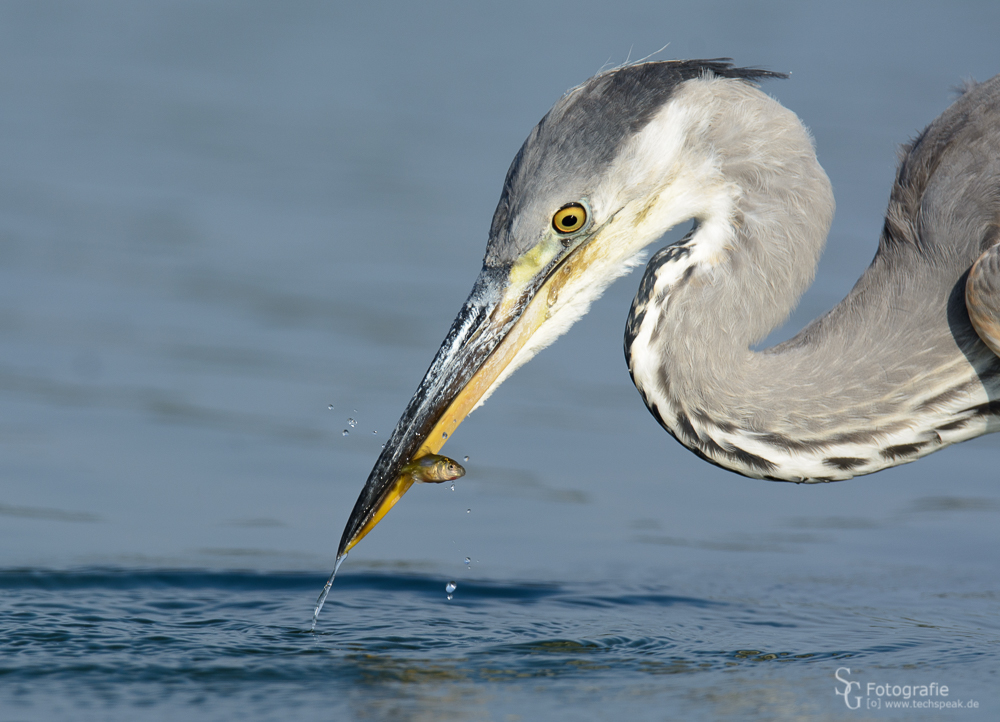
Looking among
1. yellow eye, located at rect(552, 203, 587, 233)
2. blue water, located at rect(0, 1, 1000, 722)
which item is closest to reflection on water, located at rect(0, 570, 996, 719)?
blue water, located at rect(0, 1, 1000, 722)

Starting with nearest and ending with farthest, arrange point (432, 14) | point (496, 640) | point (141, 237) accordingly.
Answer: point (496, 640), point (141, 237), point (432, 14)

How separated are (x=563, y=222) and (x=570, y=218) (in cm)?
2

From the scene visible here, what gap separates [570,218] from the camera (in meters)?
3.98

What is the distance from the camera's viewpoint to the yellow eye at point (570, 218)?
3953 mm

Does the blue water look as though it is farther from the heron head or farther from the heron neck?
the heron head

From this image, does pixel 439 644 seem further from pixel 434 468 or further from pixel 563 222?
pixel 563 222

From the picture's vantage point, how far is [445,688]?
4.23 m

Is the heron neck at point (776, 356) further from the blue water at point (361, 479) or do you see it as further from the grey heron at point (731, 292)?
the blue water at point (361, 479)

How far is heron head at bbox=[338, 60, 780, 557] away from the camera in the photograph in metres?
3.91

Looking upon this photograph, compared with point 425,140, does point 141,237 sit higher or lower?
lower

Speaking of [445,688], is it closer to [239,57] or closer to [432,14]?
[239,57]

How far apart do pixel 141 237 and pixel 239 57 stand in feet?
13.1

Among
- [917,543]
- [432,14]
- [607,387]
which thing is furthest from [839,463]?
[432,14]

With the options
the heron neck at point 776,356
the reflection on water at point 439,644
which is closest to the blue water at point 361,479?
the reflection on water at point 439,644
